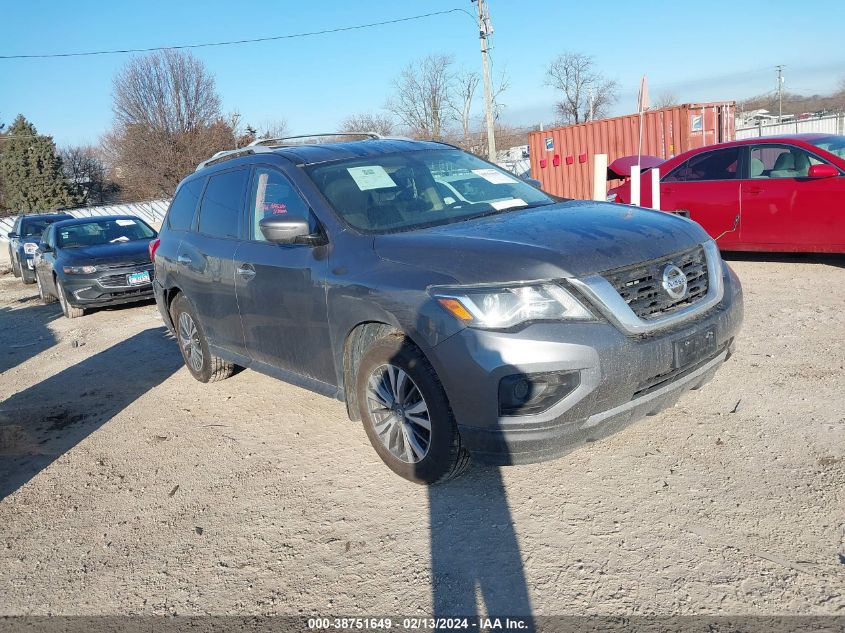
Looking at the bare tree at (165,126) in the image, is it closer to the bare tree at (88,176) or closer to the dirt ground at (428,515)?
the bare tree at (88,176)

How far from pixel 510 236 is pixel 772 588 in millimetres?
1818

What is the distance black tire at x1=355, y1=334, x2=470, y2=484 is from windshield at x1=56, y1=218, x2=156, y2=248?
8806mm

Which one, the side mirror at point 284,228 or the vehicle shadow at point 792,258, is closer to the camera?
the side mirror at point 284,228

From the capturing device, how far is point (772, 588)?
100 inches

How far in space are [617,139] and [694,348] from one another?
16216 millimetres

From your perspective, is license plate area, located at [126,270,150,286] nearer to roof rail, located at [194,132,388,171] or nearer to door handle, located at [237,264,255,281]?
roof rail, located at [194,132,388,171]

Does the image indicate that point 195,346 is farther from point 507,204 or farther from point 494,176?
point 507,204

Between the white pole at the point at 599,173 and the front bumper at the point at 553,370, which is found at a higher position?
the white pole at the point at 599,173

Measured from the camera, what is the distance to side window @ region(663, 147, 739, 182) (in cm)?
847

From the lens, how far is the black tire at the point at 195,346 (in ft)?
18.5

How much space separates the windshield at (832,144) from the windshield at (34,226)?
15602mm

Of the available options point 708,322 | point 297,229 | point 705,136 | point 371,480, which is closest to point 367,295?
point 297,229

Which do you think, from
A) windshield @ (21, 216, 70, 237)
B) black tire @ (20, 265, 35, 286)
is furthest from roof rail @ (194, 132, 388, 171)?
windshield @ (21, 216, 70, 237)

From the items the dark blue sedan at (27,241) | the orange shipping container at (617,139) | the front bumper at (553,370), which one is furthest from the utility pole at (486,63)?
the front bumper at (553,370)
